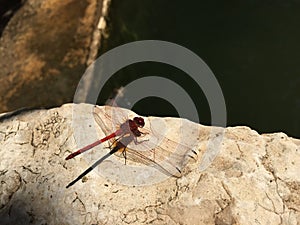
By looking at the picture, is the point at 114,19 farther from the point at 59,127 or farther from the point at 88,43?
the point at 59,127

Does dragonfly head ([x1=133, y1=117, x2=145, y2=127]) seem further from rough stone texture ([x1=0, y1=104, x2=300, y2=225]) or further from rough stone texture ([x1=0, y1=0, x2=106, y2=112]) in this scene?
rough stone texture ([x1=0, y1=0, x2=106, y2=112])

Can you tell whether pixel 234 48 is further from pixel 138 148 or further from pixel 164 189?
pixel 164 189

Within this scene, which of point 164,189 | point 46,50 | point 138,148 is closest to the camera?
point 164,189

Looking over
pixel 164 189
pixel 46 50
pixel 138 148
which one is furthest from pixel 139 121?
pixel 46 50

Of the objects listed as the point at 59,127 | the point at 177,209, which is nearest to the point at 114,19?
the point at 59,127

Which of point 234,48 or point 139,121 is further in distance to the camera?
point 234,48

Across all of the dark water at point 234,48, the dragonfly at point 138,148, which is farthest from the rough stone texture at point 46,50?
the dragonfly at point 138,148
